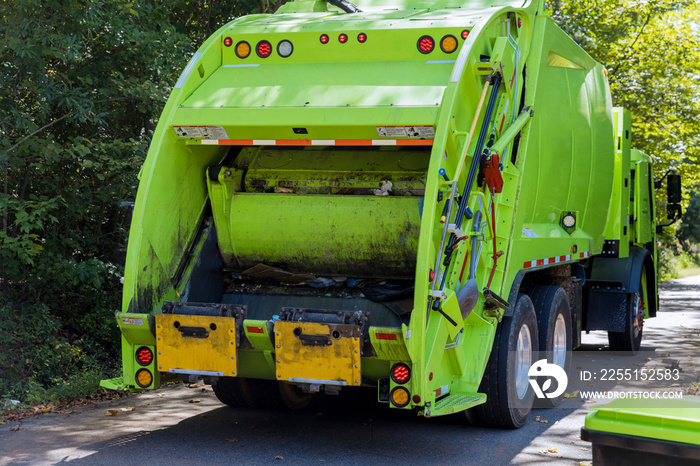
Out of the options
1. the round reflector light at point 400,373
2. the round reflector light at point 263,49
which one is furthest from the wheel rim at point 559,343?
the round reflector light at point 263,49

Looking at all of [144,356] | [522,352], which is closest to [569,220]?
→ [522,352]

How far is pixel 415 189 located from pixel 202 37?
5.98 meters

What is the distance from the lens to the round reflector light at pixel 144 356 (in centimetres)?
504

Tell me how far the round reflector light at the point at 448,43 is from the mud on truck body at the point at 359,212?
0.6 inches

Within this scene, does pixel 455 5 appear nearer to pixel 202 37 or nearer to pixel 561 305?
pixel 561 305

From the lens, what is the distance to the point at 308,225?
5555mm

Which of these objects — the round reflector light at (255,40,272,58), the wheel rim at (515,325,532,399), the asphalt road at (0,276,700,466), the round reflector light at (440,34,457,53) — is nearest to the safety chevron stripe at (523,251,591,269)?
the wheel rim at (515,325,532,399)

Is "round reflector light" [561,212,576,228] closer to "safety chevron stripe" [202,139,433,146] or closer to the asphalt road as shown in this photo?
the asphalt road

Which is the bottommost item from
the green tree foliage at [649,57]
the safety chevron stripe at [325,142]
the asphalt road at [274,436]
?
the asphalt road at [274,436]

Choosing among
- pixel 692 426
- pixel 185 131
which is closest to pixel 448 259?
pixel 185 131

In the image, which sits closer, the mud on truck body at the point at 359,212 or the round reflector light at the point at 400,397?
the round reflector light at the point at 400,397

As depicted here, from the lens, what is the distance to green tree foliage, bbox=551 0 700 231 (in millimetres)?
17703

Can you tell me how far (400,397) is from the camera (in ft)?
15.1

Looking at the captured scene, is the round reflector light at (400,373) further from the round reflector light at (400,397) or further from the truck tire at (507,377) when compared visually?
the truck tire at (507,377)
